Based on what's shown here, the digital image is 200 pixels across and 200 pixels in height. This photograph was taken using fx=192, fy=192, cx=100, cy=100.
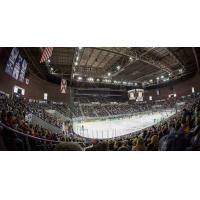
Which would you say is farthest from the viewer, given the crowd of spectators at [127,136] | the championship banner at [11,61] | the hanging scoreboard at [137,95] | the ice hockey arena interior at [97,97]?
the hanging scoreboard at [137,95]

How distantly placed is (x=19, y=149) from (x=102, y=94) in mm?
2215

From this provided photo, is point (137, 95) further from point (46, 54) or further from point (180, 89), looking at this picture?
point (46, 54)

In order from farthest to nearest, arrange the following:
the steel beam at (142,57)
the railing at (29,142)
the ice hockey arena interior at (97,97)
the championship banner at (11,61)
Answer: the steel beam at (142,57) < the championship banner at (11,61) < the ice hockey arena interior at (97,97) < the railing at (29,142)

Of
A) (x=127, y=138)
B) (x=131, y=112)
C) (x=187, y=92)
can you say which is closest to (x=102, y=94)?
(x=131, y=112)

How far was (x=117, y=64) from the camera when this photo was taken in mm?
4711

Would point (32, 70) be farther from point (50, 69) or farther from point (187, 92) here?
point (187, 92)

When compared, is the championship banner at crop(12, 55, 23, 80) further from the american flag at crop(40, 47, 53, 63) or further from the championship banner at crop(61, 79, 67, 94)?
the championship banner at crop(61, 79, 67, 94)

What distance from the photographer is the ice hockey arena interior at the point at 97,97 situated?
4.04m

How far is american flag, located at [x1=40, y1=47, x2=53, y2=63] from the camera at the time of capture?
4.24 metres

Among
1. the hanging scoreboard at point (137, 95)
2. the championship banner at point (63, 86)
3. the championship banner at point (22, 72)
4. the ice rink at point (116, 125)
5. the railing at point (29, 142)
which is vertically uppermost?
the championship banner at point (22, 72)

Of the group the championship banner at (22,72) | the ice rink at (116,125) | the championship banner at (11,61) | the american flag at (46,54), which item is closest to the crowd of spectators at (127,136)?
the ice rink at (116,125)

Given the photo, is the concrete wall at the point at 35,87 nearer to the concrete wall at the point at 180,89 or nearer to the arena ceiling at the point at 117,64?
the arena ceiling at the point at 117,64

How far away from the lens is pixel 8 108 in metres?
4.25

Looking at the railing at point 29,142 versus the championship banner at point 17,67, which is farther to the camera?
the championship banner at point 17,67
